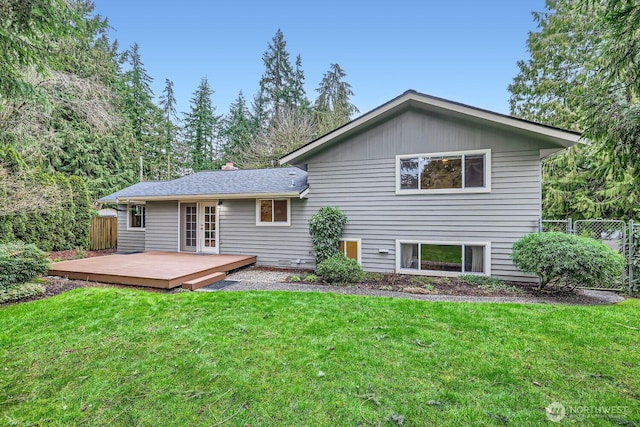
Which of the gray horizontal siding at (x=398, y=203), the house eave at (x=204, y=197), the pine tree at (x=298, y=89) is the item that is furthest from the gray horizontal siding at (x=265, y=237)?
the pine tree at (x=298, y=89)

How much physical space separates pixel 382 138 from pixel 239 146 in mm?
20597

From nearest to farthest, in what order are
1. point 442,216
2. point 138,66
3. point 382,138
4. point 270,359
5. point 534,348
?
1. point 270,359
2. point 534,348
3. point 442,216
4. point 382,138
5. point 138,66

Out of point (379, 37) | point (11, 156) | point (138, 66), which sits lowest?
point (11, 156)

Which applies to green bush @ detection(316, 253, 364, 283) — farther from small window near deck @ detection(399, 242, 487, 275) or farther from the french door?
the french door

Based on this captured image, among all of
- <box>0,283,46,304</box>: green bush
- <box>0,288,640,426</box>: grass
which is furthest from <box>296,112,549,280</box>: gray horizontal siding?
<box>0,283,46,304</box>: green bush

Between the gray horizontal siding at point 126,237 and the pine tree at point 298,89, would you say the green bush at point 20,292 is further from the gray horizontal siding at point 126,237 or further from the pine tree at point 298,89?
the pine tree at point 298,89

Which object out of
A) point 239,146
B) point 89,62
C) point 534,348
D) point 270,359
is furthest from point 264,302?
point 89,62

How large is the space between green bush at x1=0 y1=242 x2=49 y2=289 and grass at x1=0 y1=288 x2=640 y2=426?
37.4 inches

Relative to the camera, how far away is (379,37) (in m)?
12.9

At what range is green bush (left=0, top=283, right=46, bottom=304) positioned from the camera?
5191mm

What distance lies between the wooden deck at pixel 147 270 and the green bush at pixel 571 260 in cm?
736

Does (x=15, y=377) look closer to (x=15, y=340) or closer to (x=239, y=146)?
(x=15, y=340)

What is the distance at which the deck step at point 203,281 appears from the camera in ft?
20.8

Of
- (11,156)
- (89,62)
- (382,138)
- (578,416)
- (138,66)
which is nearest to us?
(578,416)
